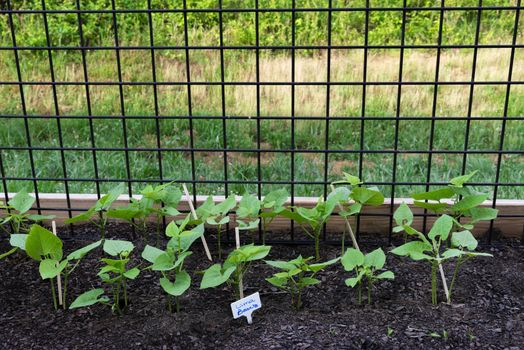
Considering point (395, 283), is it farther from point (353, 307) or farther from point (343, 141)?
point (343, 141)

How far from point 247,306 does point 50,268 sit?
48 centimetres

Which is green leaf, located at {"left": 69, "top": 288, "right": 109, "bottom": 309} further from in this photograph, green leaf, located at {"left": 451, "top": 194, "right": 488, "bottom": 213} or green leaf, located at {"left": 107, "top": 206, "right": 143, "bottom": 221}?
green leaf, located at {"left": 451, "top": 194, "right": 488, "bottom": 213}

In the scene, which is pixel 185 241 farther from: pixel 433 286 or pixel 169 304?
pixel 433 286

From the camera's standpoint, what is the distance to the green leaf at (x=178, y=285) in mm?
1485

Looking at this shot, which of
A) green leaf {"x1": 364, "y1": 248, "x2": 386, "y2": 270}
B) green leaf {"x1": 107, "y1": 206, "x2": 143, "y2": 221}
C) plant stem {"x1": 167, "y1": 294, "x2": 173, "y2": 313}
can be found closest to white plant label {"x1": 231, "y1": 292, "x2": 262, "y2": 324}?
plant stem {"x1": 167, "y1": 294, "x2": 173, "y2": 313}

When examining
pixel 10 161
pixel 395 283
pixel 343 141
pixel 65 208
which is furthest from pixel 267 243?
pixel 10 161

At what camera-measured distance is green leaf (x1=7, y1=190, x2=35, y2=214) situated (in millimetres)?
1833

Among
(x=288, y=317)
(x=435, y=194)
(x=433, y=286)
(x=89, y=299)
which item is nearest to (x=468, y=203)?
(x=435, y=194)

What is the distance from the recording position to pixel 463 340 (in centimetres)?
148

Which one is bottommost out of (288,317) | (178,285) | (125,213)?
(288,317)

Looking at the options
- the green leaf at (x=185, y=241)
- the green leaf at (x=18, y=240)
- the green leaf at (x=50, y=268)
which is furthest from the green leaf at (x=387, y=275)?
the green leaf at (x=18, y=240)

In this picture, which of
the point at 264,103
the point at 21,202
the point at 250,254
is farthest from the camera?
the point at 264,103

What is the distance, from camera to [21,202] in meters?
1.84

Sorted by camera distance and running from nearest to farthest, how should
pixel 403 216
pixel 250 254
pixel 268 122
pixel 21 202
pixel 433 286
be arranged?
1. pixel 250 254
2. pixel 433 286
3. pixel 403 216
4. pixel 21 202
5. pixel 268 122
